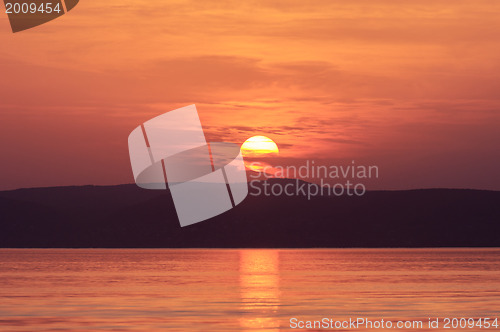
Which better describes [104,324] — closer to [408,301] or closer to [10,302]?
[10,302]

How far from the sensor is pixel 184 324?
41594 millimetres

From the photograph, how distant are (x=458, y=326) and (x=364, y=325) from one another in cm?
421

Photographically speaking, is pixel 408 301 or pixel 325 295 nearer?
pixel 408 301

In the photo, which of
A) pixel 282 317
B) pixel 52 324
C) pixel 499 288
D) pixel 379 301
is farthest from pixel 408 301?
pixel 52 324

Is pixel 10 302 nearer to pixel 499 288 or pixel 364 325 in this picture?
pixel 364 325

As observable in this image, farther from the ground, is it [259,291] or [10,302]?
[10,302]

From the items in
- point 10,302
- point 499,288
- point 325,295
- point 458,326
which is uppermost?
point 458,326

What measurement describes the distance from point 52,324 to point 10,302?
1288 cm

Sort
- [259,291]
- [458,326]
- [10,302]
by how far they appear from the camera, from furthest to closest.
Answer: [259,291] → [10,302] → [458,326]

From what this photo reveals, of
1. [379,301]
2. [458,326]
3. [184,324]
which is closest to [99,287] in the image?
[379,301]

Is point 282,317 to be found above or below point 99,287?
above

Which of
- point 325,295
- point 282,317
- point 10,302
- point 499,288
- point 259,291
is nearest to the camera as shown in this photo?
point 282,317

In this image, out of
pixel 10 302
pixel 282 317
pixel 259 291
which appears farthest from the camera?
pixel 259 291

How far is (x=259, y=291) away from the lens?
64.6 m
